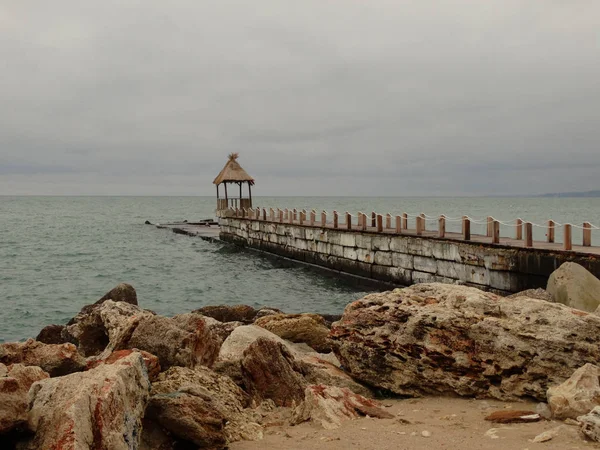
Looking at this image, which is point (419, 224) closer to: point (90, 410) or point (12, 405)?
point (90, 410)

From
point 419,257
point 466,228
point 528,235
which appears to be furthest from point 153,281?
point 528,235

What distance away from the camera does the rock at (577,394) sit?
534 centimetres

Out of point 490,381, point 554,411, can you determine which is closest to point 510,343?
point 490,381

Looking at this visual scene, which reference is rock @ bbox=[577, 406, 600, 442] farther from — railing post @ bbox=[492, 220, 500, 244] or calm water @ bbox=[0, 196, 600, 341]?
calm water @ bbox=[0, 196, 600, 341]

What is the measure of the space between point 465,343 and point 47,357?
496cm

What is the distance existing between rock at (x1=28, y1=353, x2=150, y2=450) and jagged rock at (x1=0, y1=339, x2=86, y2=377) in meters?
1.96

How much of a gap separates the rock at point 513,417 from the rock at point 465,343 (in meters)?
0.65

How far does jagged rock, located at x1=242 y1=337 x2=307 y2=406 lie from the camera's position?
6.81 meters

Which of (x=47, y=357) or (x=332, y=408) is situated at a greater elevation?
(x=47, y=357)

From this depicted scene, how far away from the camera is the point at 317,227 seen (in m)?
26.0

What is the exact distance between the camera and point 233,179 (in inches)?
1524

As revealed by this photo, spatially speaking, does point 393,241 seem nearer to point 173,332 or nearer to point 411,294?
point 411,294

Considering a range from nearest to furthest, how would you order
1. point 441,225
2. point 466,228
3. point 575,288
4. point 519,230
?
point 575,288
point 519,230
point 466,228
point 441,225

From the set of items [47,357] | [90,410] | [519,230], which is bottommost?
[47,357]
